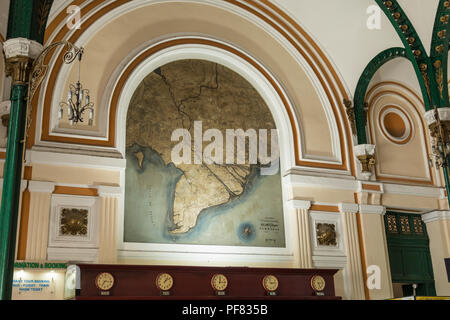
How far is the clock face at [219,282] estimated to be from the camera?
8648mm

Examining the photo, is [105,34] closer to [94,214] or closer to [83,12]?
[83,12]

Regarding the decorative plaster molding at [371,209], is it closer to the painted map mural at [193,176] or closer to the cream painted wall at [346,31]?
the painted map mural at [193,176]

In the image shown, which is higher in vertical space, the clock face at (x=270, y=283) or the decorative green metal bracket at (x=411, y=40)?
the decorative green metal bracket at (x=411, y=40)

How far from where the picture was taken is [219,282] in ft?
28.5

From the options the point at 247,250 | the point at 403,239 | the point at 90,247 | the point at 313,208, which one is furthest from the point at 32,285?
the point at 403,239

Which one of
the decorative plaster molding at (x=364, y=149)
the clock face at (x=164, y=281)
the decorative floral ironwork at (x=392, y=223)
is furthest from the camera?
the decorative floral ironwork at (x=392, y=223)

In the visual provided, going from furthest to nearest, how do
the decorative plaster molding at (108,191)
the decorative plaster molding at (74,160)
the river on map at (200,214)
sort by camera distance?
the river on map at (200,214), the decorative plaster molding at (108,191), the decorative plaster molding at (74,160)

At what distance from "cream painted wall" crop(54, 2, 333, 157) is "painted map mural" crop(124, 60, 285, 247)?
772 mm

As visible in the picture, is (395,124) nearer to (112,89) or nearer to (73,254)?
(112,89)

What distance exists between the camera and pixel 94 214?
937 cm

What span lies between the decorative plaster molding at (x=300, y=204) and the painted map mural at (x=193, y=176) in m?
0.29

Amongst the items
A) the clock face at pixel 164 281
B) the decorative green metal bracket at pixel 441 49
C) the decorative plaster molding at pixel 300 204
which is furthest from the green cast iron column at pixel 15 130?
the decorative green metal bracket at pixel 441 49

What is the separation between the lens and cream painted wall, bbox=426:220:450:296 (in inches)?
492

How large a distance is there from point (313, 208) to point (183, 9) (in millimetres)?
5454
